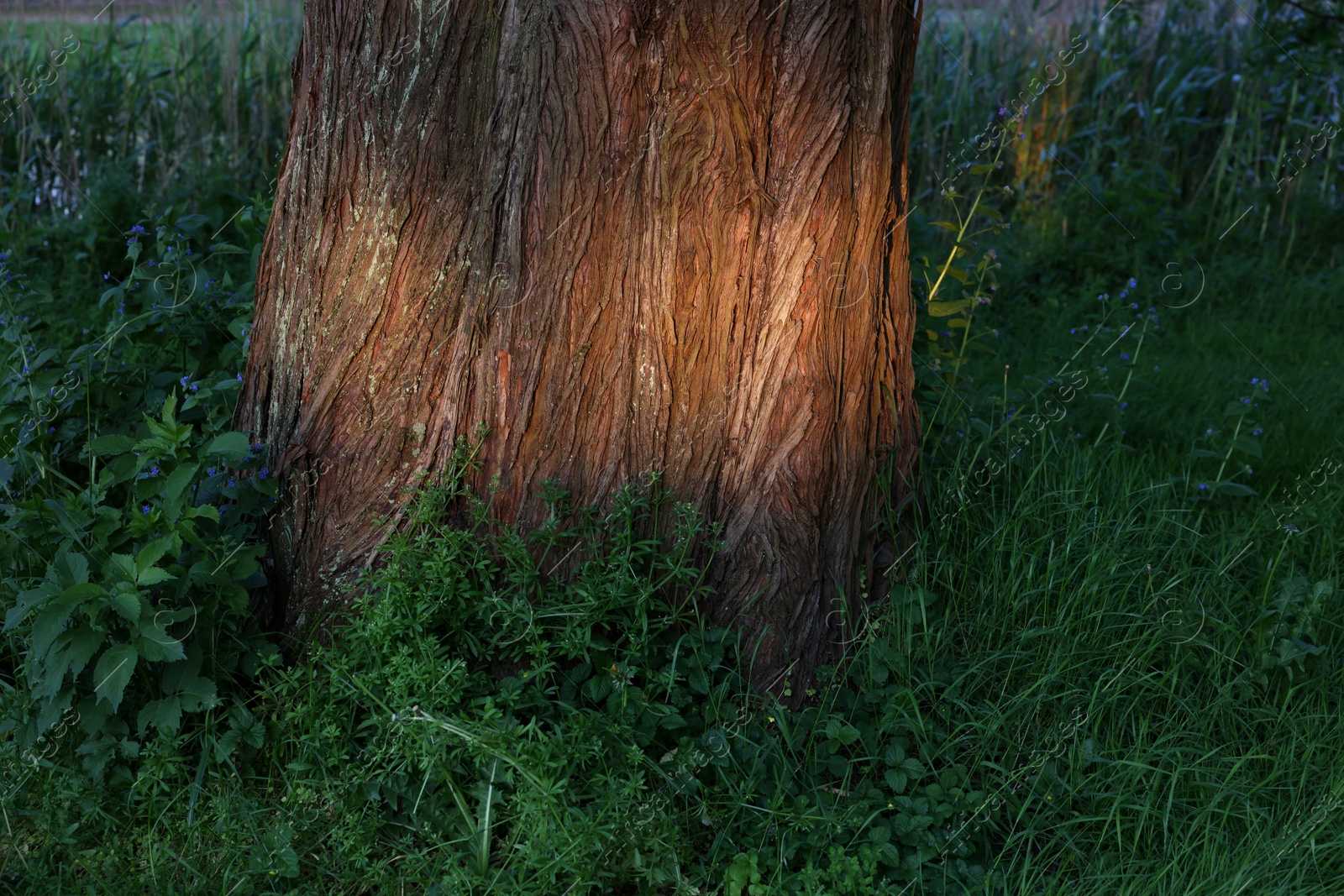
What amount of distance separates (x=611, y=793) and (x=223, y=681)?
38.8 inches

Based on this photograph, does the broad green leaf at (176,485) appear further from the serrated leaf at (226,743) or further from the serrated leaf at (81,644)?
the serrated leaf at (226,743)

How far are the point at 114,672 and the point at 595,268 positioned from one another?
1.32 metres

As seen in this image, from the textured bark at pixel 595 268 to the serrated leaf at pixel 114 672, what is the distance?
430 mm

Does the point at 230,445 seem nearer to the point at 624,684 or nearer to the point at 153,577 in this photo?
the point at 153,577

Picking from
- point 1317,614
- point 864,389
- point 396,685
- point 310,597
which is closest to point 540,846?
point 396,685

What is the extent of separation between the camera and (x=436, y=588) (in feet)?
8.17

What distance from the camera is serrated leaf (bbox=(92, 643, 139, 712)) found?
7.70 ft

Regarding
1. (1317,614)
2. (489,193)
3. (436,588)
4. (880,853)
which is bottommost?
(880,853)

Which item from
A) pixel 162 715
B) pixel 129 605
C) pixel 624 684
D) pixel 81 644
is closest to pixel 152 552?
pixel 129 605

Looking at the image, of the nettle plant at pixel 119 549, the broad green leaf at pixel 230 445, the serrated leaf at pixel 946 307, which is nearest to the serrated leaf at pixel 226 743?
the nettle plant at pixel 119 549

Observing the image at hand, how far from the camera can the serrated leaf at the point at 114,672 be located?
7.70ft

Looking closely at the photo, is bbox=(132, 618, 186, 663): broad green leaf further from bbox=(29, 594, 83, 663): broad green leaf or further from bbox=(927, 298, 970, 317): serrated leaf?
bbox=(927, 298, 970, 317): serrated leaf

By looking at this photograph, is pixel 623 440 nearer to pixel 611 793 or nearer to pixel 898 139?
pixel 611 793

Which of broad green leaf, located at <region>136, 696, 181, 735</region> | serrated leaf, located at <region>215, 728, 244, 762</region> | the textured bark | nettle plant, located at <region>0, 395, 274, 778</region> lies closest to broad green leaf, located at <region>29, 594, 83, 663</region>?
nettle plant, located at <region>0, 395, 274, 778</region>
